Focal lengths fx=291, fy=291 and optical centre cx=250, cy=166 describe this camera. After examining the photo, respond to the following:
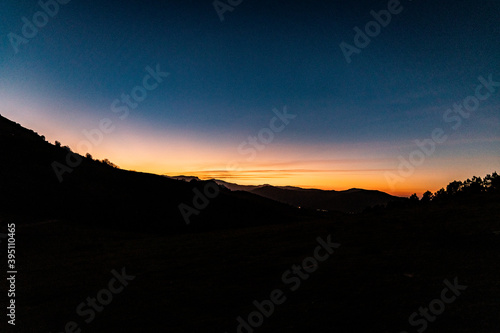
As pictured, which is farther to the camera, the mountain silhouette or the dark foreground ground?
the mountain silhouette

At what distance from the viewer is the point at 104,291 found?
33.1 feet

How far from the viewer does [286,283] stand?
9375 mm

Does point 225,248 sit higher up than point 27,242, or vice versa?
point 27,242

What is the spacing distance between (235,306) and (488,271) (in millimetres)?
7480

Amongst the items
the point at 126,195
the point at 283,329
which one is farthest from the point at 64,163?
the point at 283,329

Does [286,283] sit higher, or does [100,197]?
[100,197]

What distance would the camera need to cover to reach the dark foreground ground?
6.93 metres

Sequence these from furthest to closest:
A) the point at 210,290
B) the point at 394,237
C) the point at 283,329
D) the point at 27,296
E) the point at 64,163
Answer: the point at 64,163
the point at 394,237
the point at 27,296
the point at 210,290
the point at 283,329

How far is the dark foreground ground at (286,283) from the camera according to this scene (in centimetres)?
693

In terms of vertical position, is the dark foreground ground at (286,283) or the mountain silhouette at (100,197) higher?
the mountain silhouette at (100,197)

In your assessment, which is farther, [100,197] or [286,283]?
[100,197]

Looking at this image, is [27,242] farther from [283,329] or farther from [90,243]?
[283,329]

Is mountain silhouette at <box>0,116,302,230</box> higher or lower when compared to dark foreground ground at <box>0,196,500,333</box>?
higher

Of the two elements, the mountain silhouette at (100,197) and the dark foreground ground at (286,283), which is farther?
the mountain silhouette at (100,197)
